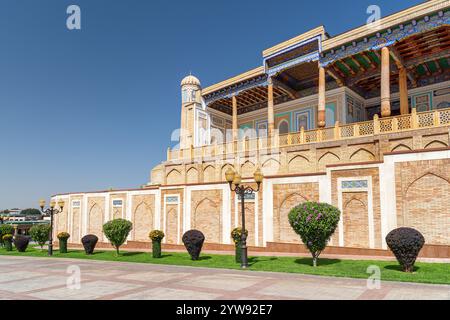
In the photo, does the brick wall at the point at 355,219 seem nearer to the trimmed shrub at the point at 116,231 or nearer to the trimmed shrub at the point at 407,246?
the trimmed shrub at the point at 407,246

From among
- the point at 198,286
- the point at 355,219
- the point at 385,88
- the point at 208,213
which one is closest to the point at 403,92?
the point at 385,88

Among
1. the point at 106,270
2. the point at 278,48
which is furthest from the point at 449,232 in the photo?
the point at 278,48

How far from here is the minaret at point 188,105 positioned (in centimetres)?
2950

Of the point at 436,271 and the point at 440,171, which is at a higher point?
the point at 440,171

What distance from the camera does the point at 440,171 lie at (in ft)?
39.9

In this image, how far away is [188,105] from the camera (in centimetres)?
2998

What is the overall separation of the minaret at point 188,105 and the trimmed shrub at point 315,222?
701 inches

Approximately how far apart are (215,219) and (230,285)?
31.1 feet

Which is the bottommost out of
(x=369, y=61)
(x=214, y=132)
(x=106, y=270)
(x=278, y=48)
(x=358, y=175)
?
(x=106, y=270)

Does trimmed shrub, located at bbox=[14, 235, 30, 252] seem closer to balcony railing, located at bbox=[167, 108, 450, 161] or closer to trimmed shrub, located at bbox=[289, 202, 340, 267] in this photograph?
balcony railing, located at bbox=[167, 108, 450, 161]

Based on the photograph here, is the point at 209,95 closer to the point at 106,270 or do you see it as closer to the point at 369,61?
the point at 369,61

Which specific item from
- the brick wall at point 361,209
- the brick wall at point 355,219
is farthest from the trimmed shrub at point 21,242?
the brick wall at point 355,219

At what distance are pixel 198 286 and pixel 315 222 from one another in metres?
4.83
